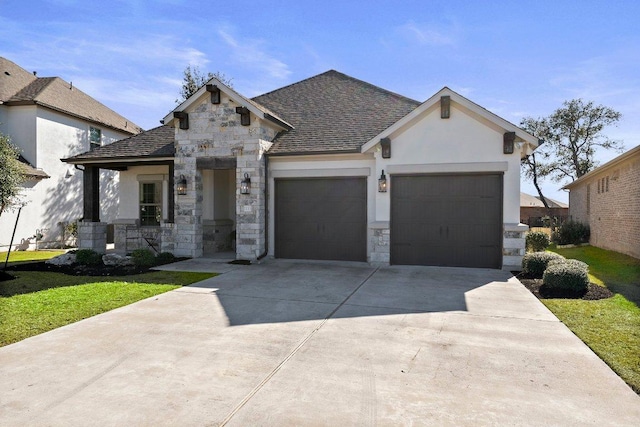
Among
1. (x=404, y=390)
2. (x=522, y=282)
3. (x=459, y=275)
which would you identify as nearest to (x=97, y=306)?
(x=404, y=390)

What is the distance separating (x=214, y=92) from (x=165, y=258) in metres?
5.59

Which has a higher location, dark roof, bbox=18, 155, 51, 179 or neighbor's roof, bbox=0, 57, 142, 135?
neighbor's roof, bbox=0, 57, 142, 135

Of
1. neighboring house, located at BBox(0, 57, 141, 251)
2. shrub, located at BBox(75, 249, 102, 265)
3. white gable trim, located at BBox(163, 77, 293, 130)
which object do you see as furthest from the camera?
neighboring house, located at BBox(0, 57, 141, 251)

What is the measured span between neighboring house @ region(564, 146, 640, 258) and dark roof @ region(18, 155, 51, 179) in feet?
77.4

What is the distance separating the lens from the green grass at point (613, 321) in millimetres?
4715

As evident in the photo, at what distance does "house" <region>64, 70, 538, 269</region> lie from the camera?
36.4ft

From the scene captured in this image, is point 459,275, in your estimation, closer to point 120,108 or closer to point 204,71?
→ point 120,108

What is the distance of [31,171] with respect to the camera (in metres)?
17.7

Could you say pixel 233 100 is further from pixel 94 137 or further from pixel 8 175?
pixel 94 137

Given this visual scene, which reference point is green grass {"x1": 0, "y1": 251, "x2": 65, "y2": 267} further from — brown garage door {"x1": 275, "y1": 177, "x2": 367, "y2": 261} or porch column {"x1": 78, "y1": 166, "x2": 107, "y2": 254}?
brown garage door {"x1": 275, "y1": 177, "x2": 367, "y2": 261}

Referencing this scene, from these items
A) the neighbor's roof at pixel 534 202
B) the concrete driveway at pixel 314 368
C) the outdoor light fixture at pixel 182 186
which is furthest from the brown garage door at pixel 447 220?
the neighbor's roof at pixel 534 202

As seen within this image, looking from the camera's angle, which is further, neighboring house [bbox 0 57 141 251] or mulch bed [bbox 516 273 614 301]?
neighboring house [bbox 0 57 141 251]

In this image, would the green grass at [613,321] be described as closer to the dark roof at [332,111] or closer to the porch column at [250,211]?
the dark roof at [332,111]

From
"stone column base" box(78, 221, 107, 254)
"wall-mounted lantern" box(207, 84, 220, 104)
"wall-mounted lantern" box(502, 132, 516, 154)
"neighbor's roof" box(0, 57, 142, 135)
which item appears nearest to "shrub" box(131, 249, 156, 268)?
"stone column base" box(78, 221, 107, 254)
